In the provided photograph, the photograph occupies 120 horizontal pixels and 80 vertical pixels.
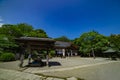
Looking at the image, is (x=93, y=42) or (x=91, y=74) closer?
(x=91, y=74)

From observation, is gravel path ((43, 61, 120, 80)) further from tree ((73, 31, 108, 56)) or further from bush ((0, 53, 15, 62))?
tree ((73, 31, 108, 56))

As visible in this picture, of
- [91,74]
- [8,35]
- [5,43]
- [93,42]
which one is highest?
[8,35]

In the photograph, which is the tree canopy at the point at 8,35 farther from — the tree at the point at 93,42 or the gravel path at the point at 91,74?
the tree at the point at 93,42

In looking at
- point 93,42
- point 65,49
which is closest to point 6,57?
point 65,49

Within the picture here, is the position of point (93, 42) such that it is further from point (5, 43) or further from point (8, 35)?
point (5, 43)

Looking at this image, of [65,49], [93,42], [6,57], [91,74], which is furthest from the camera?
[65,49]

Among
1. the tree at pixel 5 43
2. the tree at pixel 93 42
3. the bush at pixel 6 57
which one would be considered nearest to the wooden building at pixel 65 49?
the tree at pixel 93 42

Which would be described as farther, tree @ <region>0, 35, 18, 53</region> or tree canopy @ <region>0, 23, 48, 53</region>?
tree canopy @ <region>0, 23, 48, 53</region>

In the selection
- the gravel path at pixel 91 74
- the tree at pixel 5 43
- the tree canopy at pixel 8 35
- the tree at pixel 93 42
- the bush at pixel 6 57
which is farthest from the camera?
the tree at pixel 93 42

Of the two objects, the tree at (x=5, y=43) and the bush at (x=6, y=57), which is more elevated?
the tree at (x=5, y=43)

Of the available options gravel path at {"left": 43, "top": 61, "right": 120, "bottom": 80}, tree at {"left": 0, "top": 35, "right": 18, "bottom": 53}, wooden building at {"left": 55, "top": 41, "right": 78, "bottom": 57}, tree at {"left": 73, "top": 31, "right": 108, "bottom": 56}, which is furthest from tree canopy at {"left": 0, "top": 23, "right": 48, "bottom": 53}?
tree at {"left": 73, "top": 31, "right": 108, "bottom": 56}

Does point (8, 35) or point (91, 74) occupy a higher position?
point (8, 35)

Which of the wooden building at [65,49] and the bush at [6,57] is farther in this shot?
the wooden building at [65,49]

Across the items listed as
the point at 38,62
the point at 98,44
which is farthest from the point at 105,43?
the point at 38,62
